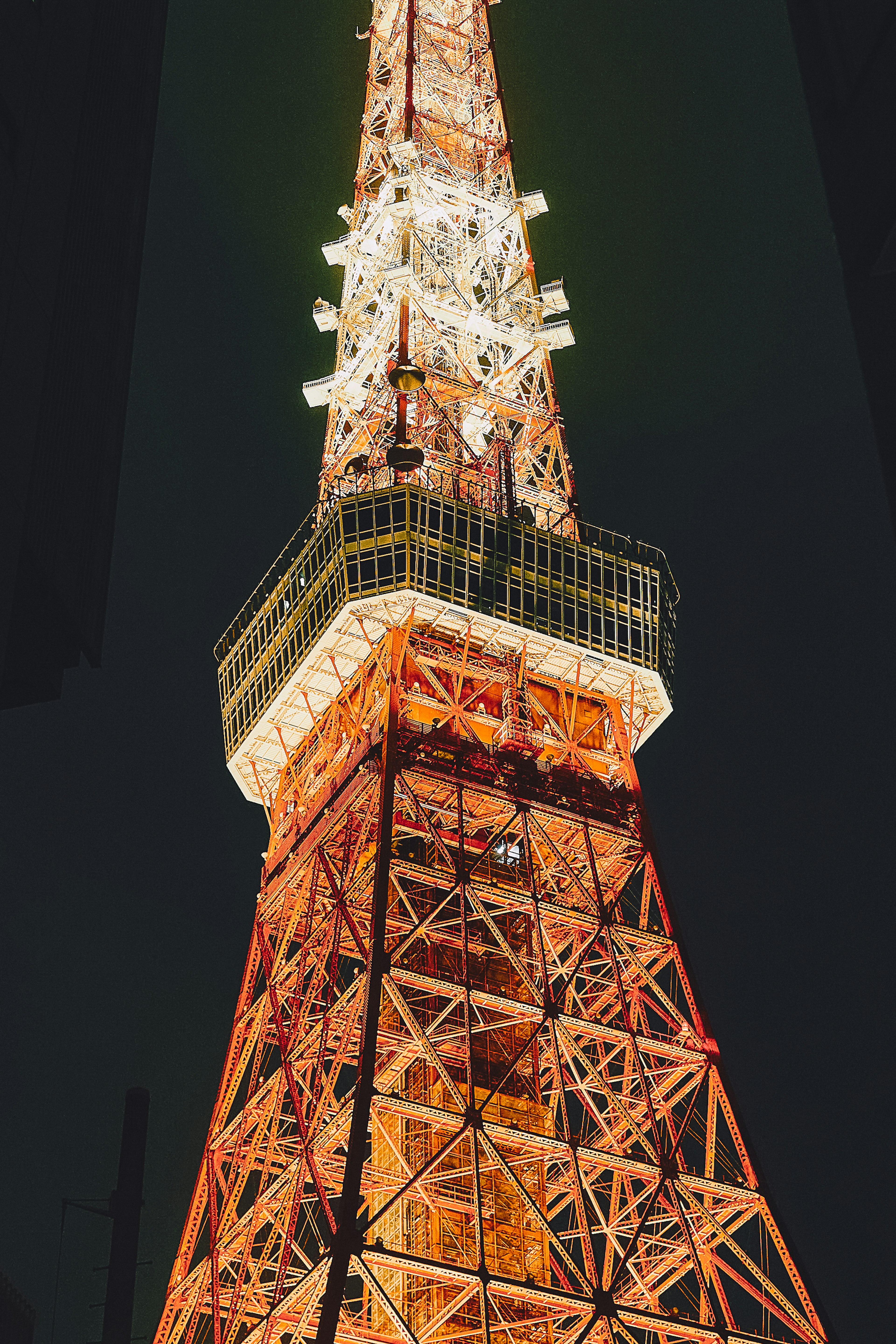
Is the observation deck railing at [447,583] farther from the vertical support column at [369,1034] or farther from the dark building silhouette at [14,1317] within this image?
the dark building silhouette at [14,1317]

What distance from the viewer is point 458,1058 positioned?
4378cm

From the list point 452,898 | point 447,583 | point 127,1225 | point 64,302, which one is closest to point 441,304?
point 447,583

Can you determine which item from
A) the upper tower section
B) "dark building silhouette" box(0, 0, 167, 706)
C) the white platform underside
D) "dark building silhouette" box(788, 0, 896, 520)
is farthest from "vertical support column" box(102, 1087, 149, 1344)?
the upper tower section

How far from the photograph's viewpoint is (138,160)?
33375mm

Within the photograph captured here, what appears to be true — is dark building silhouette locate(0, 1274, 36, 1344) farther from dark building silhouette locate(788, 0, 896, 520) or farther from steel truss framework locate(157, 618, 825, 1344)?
dark building silhouette locate(788, 0, 896, 520)

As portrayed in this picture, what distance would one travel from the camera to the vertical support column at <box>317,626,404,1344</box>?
3541 centimetres

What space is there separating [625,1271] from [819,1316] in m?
5.37

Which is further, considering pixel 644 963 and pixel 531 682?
pixel 531 682

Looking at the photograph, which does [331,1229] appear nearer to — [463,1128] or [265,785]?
[463,1128]

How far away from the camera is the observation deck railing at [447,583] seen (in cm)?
5072

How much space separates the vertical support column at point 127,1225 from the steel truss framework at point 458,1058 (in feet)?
47.5

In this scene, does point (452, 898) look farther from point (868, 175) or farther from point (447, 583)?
point (868, 175)

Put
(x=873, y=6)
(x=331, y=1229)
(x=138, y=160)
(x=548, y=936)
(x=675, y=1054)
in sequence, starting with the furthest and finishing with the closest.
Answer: (x=548, y=936) → (x=675, y=1054) → (x=331, y=1229) → (x=138, y=160) → (x=873, y=6)

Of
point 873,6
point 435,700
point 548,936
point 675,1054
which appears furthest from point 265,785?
point 873,6
